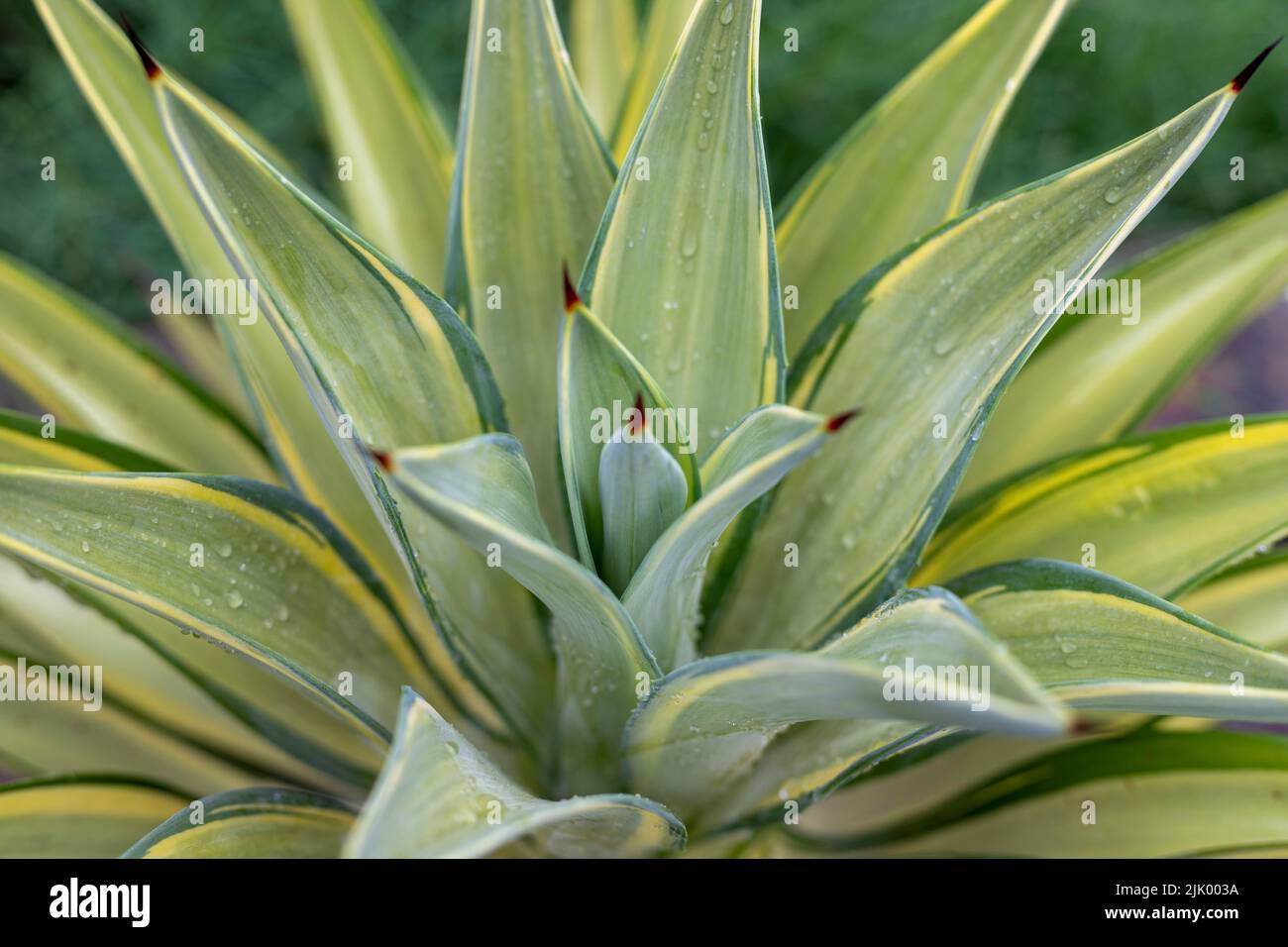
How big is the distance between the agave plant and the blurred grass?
700 millimetres

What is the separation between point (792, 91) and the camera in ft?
4.59

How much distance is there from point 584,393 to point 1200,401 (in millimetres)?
Result: 1031

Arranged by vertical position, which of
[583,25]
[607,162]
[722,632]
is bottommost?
[722,632]

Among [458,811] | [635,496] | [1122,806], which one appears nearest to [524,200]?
[635,496]

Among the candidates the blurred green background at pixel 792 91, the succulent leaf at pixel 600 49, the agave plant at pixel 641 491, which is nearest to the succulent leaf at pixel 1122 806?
the agave plant at pixel 641 491

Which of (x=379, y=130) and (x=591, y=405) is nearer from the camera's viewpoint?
(x=591, y=405)

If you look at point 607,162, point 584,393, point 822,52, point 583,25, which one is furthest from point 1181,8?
point 584,393

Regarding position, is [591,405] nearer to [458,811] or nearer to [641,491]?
[641,491]

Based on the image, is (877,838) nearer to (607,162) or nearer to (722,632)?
(722,632)

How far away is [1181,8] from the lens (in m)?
1.46

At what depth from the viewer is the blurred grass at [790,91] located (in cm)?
141

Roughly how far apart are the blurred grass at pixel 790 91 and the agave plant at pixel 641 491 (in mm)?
700

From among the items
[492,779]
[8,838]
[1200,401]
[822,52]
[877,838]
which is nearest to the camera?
[492,779]

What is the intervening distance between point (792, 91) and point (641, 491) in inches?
41.6
